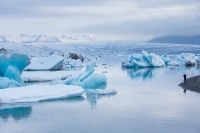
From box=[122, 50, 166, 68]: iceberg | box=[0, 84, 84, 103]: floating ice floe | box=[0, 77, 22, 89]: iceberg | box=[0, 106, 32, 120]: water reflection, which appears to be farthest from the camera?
box=[122, 50, 166, 68]: iceberg

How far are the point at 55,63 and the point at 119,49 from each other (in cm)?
4989

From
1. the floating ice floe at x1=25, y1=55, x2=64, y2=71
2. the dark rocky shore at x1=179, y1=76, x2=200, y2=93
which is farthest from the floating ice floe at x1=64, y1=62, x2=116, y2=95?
the floating ice floe at x1=25, y1=55, x2=64, y2=71

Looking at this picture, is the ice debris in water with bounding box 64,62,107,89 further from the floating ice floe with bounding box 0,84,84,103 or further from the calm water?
the calm water

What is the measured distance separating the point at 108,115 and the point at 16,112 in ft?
6.78

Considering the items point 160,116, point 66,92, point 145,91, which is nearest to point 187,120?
point 160,116

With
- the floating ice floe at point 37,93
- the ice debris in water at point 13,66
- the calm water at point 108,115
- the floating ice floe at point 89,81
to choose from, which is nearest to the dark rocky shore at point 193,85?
the calm water at point 108,115

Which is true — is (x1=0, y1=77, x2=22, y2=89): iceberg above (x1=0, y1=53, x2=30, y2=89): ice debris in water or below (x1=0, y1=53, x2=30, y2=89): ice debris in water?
below

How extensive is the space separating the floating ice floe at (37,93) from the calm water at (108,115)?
10.1 inches

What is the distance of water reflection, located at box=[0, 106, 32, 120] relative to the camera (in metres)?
8.66

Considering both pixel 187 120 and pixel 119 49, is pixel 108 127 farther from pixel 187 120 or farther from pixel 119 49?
pixel 119 49

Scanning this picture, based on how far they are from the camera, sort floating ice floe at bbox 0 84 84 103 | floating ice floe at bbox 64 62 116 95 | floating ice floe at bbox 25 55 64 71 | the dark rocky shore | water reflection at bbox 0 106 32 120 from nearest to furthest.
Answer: water reflection at bbox 0 106 32 120 → floating ice floe at bbox 0 84 84 103 → the dark rocky shore → floating ice floe at bbox 64 62 116 95 → floating ice floe at bbox 25 55 64 71

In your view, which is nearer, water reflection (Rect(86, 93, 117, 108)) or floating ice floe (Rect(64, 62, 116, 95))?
water reflection (Rect(86, 93, 117, 108))

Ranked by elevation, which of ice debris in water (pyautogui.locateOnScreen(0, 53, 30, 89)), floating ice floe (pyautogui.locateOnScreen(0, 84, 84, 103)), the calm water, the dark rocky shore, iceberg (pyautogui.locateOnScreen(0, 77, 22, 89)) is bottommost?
the calm water

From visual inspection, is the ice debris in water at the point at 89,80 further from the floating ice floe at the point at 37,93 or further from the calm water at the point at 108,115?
the calm water at the point at 108,115
